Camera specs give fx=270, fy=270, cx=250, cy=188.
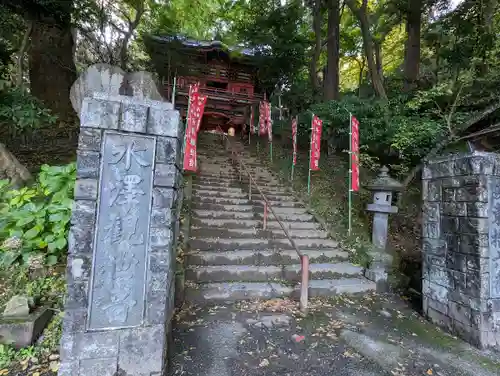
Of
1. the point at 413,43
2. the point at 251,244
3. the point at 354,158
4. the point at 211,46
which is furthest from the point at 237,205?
the point at 211,46

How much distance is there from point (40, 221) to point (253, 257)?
3333mm

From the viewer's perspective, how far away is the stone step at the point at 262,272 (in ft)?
14.9

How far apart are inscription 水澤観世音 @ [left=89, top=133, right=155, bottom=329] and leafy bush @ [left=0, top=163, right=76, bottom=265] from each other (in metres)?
1.27

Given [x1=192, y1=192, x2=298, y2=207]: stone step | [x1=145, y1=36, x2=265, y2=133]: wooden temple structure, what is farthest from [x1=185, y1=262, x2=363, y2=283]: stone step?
[x1=145, y1=36, x2=265, y2=133]: wooden temple structure

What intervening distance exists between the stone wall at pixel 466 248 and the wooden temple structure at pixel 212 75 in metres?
13.1

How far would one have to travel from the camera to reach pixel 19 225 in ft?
10.7

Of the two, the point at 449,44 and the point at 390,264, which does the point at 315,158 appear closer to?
the point at 390,264

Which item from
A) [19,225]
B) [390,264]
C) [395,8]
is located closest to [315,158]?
[390,264]

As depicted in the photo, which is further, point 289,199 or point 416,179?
point 416,179

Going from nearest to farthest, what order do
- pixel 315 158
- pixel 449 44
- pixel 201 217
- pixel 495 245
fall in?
pixel 495 245 → pixel 201 217 → pixel 315 158 → pixel 449 44

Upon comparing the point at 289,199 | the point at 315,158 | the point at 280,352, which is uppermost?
the point at 315,158

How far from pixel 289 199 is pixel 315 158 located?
1.40 m

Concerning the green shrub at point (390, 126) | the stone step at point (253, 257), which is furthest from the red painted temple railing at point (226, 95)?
the stone step at point (253, 257)

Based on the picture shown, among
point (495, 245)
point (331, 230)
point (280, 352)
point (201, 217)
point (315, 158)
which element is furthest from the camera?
point (315, 158)
